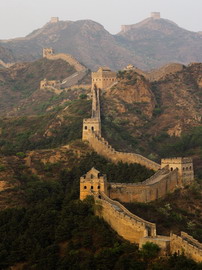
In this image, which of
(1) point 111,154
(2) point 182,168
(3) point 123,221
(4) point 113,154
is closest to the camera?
(3) point 123,221

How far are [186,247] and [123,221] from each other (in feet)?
24.5

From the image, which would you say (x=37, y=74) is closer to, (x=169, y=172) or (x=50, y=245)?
(x=169, y=172)

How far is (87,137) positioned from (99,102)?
22437 millimetres

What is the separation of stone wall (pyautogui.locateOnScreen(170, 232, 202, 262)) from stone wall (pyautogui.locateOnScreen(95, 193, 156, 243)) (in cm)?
257

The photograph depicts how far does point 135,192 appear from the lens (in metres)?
63.9

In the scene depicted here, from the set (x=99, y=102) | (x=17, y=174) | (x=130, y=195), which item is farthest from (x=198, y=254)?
(x=99, y=102)

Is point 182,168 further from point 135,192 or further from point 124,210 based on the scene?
point 124,210

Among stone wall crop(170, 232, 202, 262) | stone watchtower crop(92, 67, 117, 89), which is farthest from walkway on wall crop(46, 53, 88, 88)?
stone wall crop(170, 232, 202, 262)

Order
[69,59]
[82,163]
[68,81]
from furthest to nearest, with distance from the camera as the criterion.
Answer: [69,59], [68,81], [82,163]

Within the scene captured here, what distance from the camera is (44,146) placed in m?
93.6

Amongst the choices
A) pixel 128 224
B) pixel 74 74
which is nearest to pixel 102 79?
pixel 74 74

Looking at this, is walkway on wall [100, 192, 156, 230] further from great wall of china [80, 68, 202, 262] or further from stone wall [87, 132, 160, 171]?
stone wall [87, 132, 160, 171]

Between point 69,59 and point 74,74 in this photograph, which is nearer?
point 74,74

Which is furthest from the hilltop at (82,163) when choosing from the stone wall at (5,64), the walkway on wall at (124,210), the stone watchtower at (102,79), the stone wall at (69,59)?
the stone wall at (5,64)
